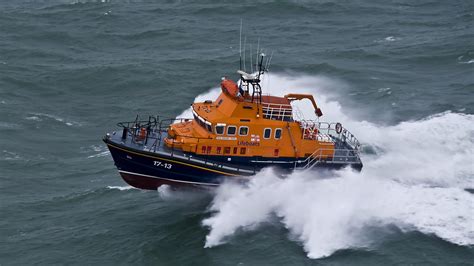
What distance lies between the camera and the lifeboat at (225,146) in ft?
112

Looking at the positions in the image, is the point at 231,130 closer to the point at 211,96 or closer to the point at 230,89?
the point at 230,89

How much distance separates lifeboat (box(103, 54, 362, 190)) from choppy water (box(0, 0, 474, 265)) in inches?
34.7

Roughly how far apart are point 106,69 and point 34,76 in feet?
18.1

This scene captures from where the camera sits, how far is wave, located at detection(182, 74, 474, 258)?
32.9m

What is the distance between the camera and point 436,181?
3869cm

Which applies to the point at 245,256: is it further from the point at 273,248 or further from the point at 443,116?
the point at 443,116

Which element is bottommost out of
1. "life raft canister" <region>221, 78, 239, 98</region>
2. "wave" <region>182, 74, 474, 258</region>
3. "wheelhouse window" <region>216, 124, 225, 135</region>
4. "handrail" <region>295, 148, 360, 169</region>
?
"wave" <region>182, 74, 474, 258</region>

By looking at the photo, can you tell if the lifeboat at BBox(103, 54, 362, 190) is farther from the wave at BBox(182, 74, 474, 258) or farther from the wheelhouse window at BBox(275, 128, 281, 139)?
the wave at BBox(182, 74, 474, 258)

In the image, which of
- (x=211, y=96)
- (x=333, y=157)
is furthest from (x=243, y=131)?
(x=211, y=96)

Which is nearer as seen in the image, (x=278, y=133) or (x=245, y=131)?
(x=245, y=131)

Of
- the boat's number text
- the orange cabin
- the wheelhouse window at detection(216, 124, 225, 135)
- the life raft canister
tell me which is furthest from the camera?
the life raft canister

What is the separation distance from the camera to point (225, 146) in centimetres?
3450

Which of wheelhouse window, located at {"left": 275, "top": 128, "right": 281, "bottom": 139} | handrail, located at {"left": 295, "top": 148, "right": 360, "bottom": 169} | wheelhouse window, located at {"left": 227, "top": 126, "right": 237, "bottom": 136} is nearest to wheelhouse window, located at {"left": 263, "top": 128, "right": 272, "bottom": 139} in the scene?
wheelhouse window, located at {"left": 275, "top": 128, "right": 281, "bottom": 139}

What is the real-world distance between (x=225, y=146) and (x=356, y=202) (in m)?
6.83
